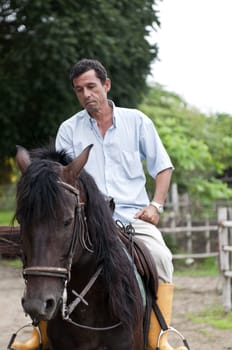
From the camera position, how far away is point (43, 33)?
15.5m

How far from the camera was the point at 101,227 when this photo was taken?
4.05 meters

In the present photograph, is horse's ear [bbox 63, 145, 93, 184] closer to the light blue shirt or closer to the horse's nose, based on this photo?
the horse's nose

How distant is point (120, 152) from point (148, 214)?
17.7 inches

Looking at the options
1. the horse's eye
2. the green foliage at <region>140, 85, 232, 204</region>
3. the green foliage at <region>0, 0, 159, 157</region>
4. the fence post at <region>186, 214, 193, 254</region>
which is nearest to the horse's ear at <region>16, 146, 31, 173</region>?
the horse's eye

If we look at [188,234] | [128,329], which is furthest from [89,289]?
[188,234]

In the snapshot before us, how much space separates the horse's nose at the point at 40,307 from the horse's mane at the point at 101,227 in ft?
1.39

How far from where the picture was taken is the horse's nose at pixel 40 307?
3.44 meters

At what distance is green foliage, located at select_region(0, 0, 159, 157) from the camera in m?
15.5

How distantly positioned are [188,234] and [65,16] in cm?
656

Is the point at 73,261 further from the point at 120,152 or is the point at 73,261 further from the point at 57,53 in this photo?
the point at 57,53

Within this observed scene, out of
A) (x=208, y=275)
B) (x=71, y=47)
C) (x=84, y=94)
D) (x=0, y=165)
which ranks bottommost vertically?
(x=208, y=275)

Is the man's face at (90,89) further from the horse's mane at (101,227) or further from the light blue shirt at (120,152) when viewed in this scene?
the horse's mane at (101,227)

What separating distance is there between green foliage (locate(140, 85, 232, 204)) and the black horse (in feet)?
49.0

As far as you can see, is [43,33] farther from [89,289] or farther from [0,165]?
[89,289]
